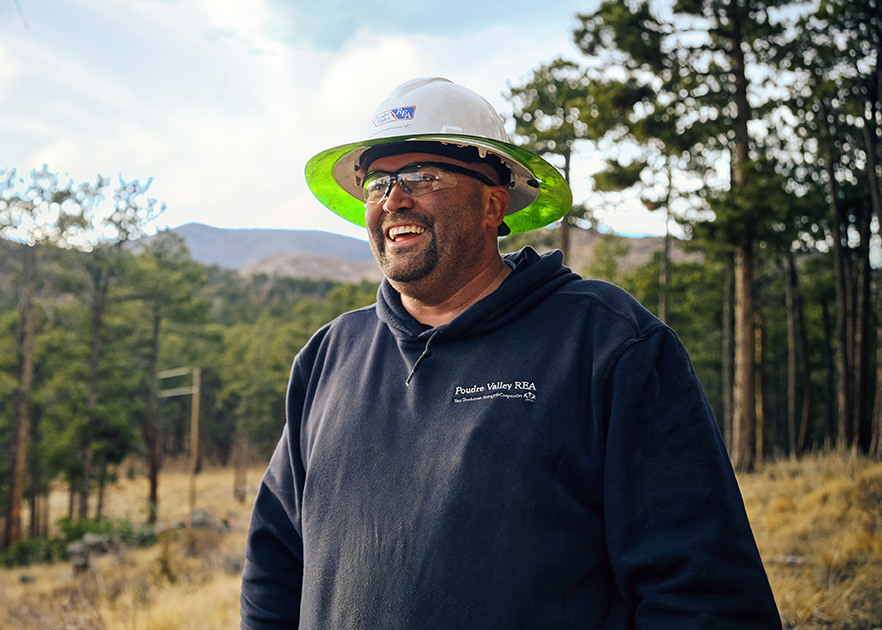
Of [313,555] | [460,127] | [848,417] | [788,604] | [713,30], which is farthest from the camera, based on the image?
[848,417]

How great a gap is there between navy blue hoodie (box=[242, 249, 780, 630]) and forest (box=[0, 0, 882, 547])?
12.3 metres

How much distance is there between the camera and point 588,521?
1579 mm

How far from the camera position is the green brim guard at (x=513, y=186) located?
6.99 feet

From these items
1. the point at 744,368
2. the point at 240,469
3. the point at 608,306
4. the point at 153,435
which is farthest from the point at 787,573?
the point at 240,469

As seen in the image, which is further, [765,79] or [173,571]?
[765,79]

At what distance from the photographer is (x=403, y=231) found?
209 centimetres

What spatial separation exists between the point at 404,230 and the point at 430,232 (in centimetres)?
9

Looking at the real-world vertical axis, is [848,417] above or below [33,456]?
above

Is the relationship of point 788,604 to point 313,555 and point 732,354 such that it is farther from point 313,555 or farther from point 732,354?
point 732,354

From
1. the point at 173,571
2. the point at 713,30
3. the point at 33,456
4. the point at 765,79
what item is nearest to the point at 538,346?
the point at 173,571

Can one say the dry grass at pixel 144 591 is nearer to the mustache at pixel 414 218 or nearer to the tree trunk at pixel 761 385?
the mustache at pixel 414 218

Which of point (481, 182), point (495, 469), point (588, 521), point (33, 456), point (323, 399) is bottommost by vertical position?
point (33, 456)

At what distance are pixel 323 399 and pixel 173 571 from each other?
1158 centimetres

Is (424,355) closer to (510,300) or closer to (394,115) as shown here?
(510,300)
